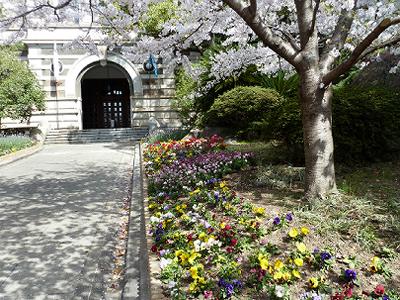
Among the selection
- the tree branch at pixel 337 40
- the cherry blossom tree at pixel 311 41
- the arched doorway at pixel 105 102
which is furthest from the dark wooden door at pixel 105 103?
the tree branch at pixel 337 40

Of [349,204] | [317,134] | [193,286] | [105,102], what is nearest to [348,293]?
[193,286]

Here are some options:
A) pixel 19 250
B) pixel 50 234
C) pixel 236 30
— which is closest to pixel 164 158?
pixel 236 30

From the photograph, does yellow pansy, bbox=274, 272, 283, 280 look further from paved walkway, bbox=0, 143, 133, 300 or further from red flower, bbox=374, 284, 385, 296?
paved walkway, bbox=0, 143, 133, 300

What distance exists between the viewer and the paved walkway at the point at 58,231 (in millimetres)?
3830

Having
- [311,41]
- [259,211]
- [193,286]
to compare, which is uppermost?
[311,41]

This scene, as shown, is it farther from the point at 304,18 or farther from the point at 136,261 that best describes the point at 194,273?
the point at 304,18

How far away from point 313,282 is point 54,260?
3117 mm

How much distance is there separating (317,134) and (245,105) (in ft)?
21.4

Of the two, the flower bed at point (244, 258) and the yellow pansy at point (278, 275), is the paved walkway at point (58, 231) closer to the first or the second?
the flower bed at point (244, 258)

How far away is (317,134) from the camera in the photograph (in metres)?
4.30

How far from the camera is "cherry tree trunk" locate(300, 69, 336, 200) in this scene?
14.0 feet

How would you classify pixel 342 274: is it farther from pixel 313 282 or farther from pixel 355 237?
pixel 355 237

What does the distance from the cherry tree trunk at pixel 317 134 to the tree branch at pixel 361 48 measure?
0.18 metres

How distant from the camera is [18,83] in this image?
1986 cm
